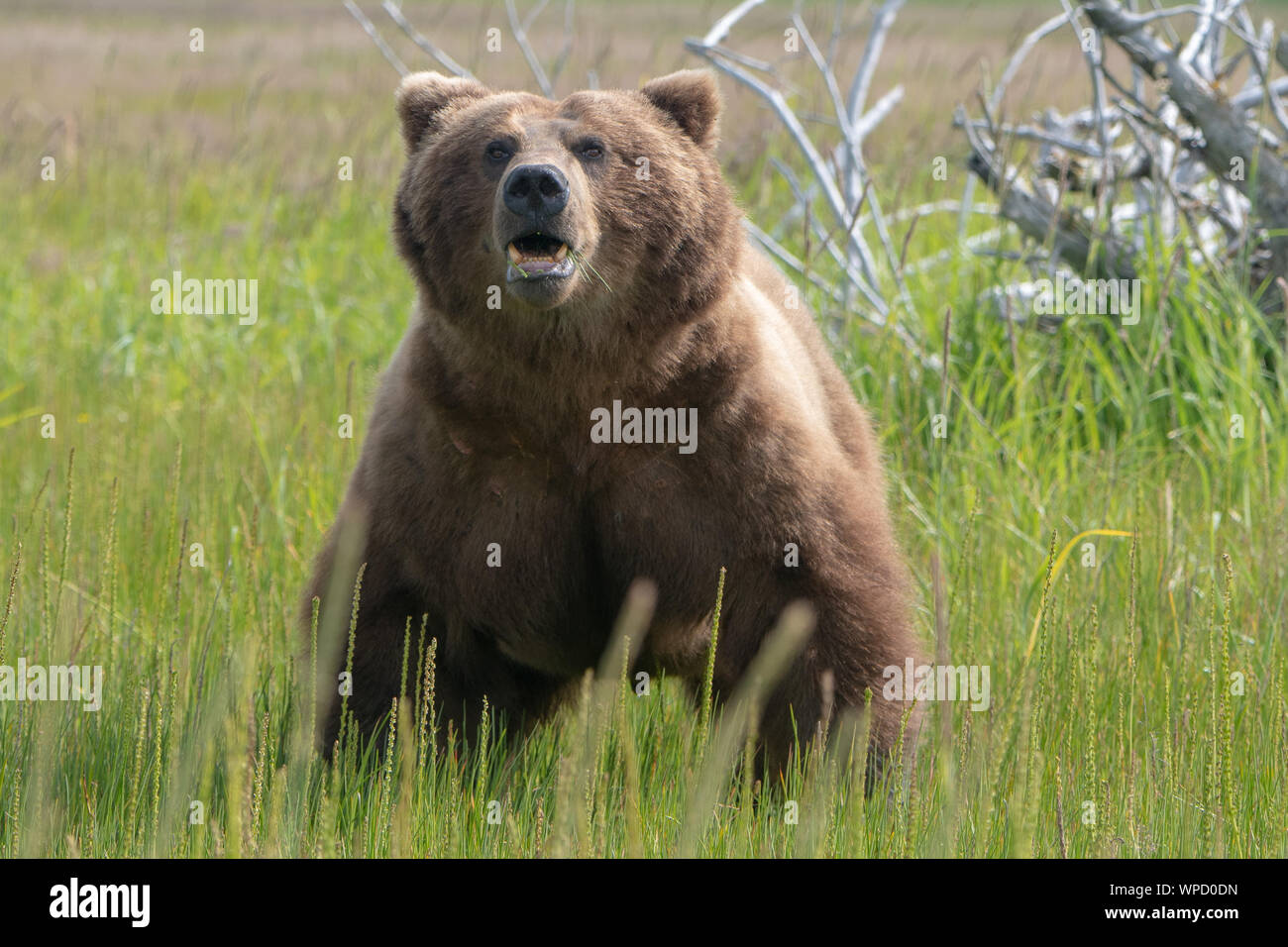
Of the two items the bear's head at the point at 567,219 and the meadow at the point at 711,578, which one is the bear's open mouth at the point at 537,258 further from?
the meadow at the point at 711,578

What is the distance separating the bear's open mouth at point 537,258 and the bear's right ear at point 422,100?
641 millimetres

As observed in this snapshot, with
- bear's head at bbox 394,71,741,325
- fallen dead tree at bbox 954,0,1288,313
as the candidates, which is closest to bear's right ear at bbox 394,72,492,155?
bear's head at bbox 394,71,741,325

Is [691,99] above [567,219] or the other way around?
above

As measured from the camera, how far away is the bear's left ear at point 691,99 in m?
3.72

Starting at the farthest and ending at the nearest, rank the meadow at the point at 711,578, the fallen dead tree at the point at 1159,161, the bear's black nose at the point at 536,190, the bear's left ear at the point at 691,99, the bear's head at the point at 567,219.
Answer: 1. the fallen dead tree at the point at 1159,161
2. the bear's left ear at the point at 691,99
3. the bear's head at the point at 567,219
4. the bear's black nose at the point at 536,190
5. the meadow at the point at 711,578

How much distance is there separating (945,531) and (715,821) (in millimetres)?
1689

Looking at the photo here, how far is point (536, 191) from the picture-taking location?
3.21m

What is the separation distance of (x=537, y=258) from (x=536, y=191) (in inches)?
6.2

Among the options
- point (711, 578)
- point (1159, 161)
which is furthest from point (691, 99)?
point (1159, 161)

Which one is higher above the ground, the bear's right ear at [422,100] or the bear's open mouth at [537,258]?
the bear's right ear at [422,100]

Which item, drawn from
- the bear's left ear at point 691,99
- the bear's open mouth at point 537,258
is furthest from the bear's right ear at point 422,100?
the bear's open mouth at point 537,258

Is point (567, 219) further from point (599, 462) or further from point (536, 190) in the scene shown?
point (599, 462)
